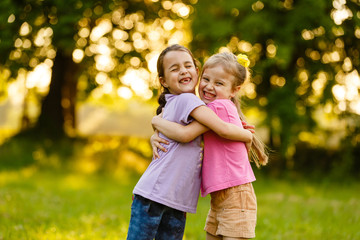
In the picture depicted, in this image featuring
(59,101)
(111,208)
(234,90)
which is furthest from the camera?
(59,101)

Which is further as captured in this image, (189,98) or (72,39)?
(72,39)

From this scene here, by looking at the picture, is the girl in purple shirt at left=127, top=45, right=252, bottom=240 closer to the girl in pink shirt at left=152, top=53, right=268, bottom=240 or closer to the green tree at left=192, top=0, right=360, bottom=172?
the girl in pink shirt at left=152, top=53, right=268, bottom=240

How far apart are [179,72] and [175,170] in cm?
68

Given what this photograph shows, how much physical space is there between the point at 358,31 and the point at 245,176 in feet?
28.2

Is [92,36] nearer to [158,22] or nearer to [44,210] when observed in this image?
[158,22]

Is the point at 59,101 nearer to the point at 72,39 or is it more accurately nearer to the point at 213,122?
the point at 72,39

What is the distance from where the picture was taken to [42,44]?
1054 centimetres

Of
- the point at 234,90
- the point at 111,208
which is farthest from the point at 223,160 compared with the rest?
the point at 111,208

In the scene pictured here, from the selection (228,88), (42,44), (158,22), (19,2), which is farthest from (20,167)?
(228,88)

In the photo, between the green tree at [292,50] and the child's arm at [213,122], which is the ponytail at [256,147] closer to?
the child's arm at [213,122]

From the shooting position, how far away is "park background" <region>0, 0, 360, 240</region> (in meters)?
9.16

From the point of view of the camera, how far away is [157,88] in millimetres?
9586

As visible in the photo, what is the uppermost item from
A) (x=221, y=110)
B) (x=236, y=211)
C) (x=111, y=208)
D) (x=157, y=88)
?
(x=157, y=88)

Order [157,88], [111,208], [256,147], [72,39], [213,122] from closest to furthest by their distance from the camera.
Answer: [213,122] < [256,147] < [111,208] < [157,88] < [72,39]
